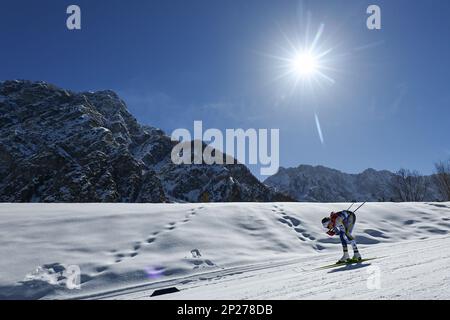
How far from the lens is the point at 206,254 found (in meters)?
10.5

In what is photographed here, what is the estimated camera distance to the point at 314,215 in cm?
1667

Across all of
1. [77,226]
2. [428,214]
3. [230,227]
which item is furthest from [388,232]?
[77,226]

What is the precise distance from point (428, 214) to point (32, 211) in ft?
63.0

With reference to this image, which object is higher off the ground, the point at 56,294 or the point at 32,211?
the point at 32,211

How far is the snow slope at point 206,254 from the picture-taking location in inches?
236

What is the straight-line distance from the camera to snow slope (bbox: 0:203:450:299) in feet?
19.7

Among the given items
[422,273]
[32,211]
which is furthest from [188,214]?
[422,273]
